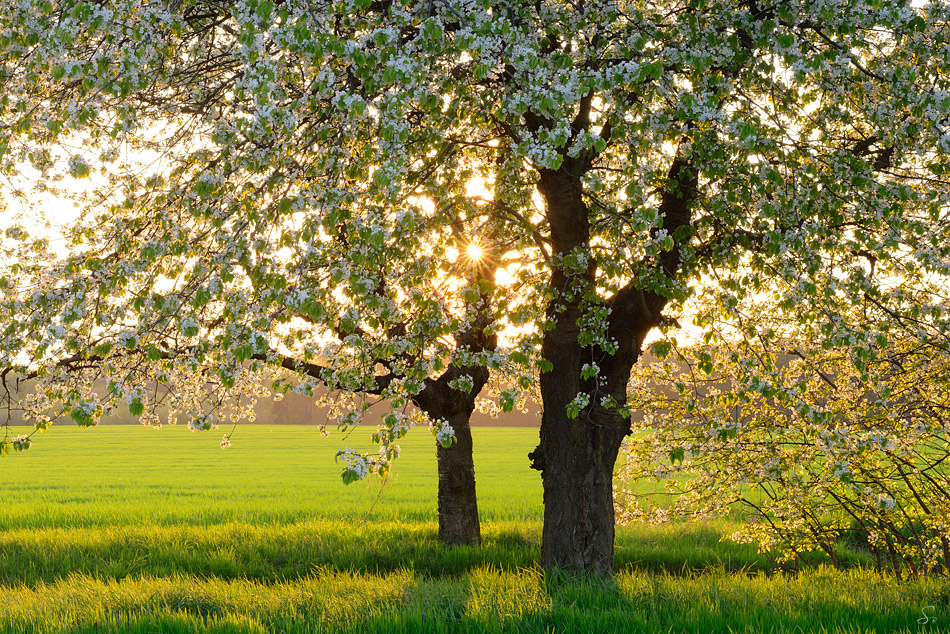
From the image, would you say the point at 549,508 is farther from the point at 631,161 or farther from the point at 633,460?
the point at 631,161

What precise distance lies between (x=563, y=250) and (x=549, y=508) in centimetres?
348

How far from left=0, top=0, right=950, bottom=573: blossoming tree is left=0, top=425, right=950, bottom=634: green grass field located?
1.80 meters

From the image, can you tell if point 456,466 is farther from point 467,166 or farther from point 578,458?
point 467,166

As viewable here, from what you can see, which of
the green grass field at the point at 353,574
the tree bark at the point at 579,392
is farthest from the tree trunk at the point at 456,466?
the tree bark at the point at 579,392

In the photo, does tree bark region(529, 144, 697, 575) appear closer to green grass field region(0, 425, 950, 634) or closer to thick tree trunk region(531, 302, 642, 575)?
thick tree trunk region(531, 302, 642, 575)

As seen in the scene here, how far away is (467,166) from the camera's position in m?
9.31

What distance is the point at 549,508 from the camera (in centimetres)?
902

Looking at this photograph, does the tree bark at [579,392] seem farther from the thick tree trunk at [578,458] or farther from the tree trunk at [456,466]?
the tree trunk at [456,466]

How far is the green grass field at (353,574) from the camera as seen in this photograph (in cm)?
626

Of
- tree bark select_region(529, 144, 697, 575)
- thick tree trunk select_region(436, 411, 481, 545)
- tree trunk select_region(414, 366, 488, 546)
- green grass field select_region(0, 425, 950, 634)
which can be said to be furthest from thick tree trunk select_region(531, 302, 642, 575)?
thick tree trunk select_region(436, 411, 481, 545)

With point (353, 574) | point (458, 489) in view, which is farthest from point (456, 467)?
point (353, 574)

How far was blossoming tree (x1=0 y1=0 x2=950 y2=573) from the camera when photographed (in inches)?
208

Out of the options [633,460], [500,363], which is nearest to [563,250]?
[500,363]

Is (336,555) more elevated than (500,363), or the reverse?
(500,363)
